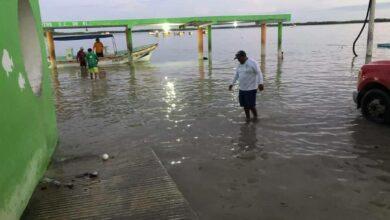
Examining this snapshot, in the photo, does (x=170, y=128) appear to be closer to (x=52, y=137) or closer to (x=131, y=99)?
(x=52, y=137)

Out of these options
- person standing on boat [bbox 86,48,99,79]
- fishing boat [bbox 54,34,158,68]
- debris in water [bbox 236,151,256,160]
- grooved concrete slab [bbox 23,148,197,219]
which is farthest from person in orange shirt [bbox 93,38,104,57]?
debris in water [bbox 236,151,256,160]

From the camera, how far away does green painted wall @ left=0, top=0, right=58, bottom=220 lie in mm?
4250

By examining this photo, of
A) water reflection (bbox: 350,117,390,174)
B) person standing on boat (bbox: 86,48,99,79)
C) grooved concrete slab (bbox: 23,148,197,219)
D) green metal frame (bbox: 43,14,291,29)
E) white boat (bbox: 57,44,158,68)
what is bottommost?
water reflection (bbox: 350,117,390,174)

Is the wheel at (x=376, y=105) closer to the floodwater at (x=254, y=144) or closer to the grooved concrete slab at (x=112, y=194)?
the floodwater at (x=254, y=144)

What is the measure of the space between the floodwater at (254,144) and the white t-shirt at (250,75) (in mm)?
957

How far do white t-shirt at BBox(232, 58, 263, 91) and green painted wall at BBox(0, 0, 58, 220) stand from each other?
459 centimetres

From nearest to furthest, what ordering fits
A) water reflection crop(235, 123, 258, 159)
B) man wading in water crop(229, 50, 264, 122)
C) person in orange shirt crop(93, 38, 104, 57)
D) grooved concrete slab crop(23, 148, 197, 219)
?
grooved concrete slab crop(23, 148, 197, 219), water reflection crop(235, 123, 258, 159), man wading in water crop(229, 50, 264, 122), person in orange shirt crop(93, 38, 104, 57)

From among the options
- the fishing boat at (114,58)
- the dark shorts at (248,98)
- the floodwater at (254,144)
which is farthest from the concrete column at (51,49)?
the dark shorts at (248,98)

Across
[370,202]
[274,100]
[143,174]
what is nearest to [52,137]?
[143,174]

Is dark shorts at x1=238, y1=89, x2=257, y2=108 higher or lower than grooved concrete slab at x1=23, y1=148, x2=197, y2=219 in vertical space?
higher

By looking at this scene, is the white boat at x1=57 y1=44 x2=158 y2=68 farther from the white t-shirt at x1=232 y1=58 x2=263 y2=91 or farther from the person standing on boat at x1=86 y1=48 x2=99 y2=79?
the white t-shirt at x1=232 y1=58 x2=263 y2=91

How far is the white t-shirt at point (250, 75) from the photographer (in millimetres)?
9070

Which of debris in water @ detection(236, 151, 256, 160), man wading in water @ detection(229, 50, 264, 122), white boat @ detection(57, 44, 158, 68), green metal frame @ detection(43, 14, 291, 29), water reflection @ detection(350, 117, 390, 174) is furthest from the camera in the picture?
white boat @ detection(57, 44, 158, 68)

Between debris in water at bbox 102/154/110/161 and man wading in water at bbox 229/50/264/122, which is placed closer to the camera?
debris in water at bbox 102/154/110/161
